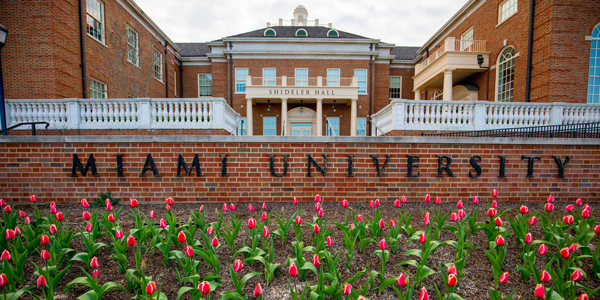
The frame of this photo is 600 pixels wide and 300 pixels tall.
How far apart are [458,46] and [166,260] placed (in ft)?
68.1

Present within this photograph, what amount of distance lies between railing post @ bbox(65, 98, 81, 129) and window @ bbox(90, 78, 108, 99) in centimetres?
395

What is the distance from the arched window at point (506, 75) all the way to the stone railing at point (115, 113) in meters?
14.0

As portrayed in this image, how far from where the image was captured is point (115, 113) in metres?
9.52

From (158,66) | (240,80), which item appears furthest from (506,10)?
(158,66)

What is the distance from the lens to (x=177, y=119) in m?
9.83

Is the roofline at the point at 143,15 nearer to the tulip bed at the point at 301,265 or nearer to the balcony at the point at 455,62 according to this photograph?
the tulip bed at the point at 301,265

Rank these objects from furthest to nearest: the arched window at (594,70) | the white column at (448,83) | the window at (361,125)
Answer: the window at (361,125), the white column at (448,83), the arched window at (594,70)

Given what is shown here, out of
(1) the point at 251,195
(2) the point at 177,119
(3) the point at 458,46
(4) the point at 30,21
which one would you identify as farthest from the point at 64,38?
(3) the point at 458,46

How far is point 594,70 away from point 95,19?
22.8 metres

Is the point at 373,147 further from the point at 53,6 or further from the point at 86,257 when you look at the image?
the point at 53,6

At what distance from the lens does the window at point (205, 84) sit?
75.5 ft

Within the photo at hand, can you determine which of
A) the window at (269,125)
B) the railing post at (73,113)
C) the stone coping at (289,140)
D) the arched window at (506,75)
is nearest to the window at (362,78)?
the window at (269,125)

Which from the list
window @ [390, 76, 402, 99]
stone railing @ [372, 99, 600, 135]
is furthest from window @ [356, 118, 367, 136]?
stone railing @ [372, 99, 600, 135]

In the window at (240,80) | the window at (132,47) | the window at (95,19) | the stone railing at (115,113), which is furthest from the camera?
the window at (240,80)
